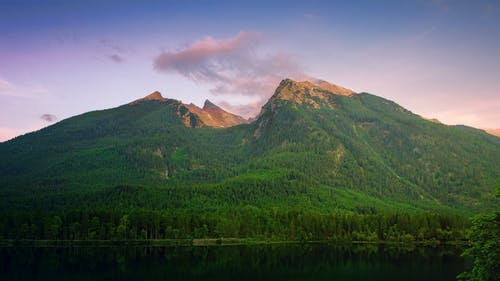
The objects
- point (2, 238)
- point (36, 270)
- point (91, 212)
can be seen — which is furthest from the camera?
point (91, 212)

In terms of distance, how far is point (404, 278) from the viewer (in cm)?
9356

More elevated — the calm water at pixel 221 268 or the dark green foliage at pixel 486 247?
the dark green foliage at pixel 486 247

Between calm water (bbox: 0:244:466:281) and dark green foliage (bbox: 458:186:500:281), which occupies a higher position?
dark green foliage (bbox: 458:186:500:281)

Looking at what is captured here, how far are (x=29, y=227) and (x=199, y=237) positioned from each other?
70768 mm

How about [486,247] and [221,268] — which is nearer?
[486,247]

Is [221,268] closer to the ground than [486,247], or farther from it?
closer to the ground

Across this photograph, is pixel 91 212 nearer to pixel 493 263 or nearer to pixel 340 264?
pixel 340 264

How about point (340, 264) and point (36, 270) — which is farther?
point (340, 264)

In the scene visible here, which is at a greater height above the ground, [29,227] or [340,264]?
[29,227]

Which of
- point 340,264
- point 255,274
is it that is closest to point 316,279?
point 255,274

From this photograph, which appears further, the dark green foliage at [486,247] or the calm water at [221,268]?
the calm water at [221,268]

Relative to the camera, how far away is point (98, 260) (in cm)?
11269

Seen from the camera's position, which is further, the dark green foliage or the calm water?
the calm water

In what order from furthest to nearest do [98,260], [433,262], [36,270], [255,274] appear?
[433,262] → [98,260] → [255,274] → [36,270]
